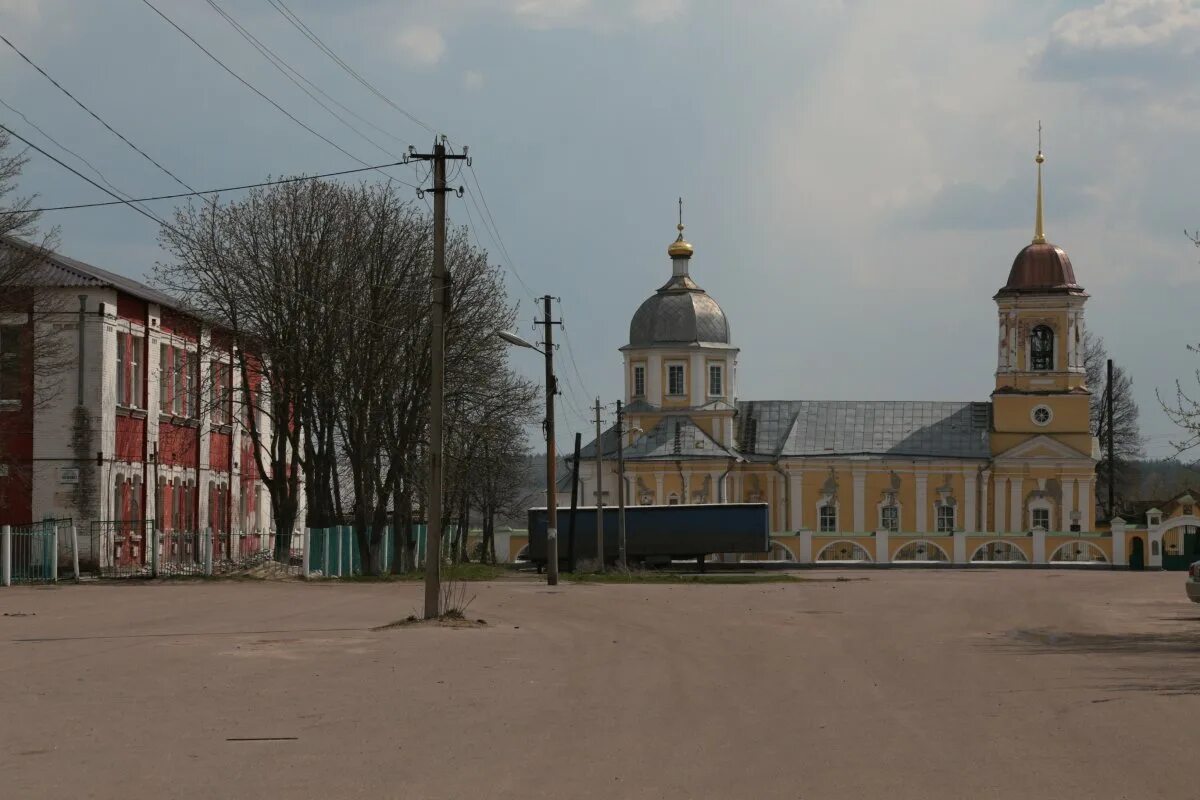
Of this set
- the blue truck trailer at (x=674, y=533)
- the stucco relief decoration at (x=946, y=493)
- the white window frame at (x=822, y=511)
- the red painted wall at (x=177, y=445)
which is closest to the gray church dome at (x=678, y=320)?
the white window frame at (x=822, y=511)

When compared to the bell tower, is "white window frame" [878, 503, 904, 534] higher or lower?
lower

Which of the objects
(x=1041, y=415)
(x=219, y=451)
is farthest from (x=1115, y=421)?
(x=219, y=451)

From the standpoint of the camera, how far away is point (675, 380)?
88312 millimetres

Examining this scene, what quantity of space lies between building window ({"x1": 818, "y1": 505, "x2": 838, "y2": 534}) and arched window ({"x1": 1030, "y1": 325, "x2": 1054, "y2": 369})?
1180cm

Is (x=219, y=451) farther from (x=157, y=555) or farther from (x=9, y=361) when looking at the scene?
(x=9, y=361)

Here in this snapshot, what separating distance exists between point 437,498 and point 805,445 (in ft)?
206

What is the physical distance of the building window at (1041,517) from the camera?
269ft

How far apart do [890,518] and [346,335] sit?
1753 inches

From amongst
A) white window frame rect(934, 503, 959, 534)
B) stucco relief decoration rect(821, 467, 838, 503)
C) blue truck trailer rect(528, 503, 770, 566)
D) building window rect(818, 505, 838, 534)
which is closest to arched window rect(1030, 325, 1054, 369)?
white window frame rect(934, 503, 959, 534)

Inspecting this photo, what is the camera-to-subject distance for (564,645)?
2219cm

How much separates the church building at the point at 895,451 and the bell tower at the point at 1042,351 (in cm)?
7

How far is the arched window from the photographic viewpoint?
273 feet

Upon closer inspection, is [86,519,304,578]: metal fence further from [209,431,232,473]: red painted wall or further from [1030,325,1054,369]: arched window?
[1030,325,1054,369]: arched window

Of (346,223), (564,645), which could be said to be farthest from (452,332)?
(564,645)
